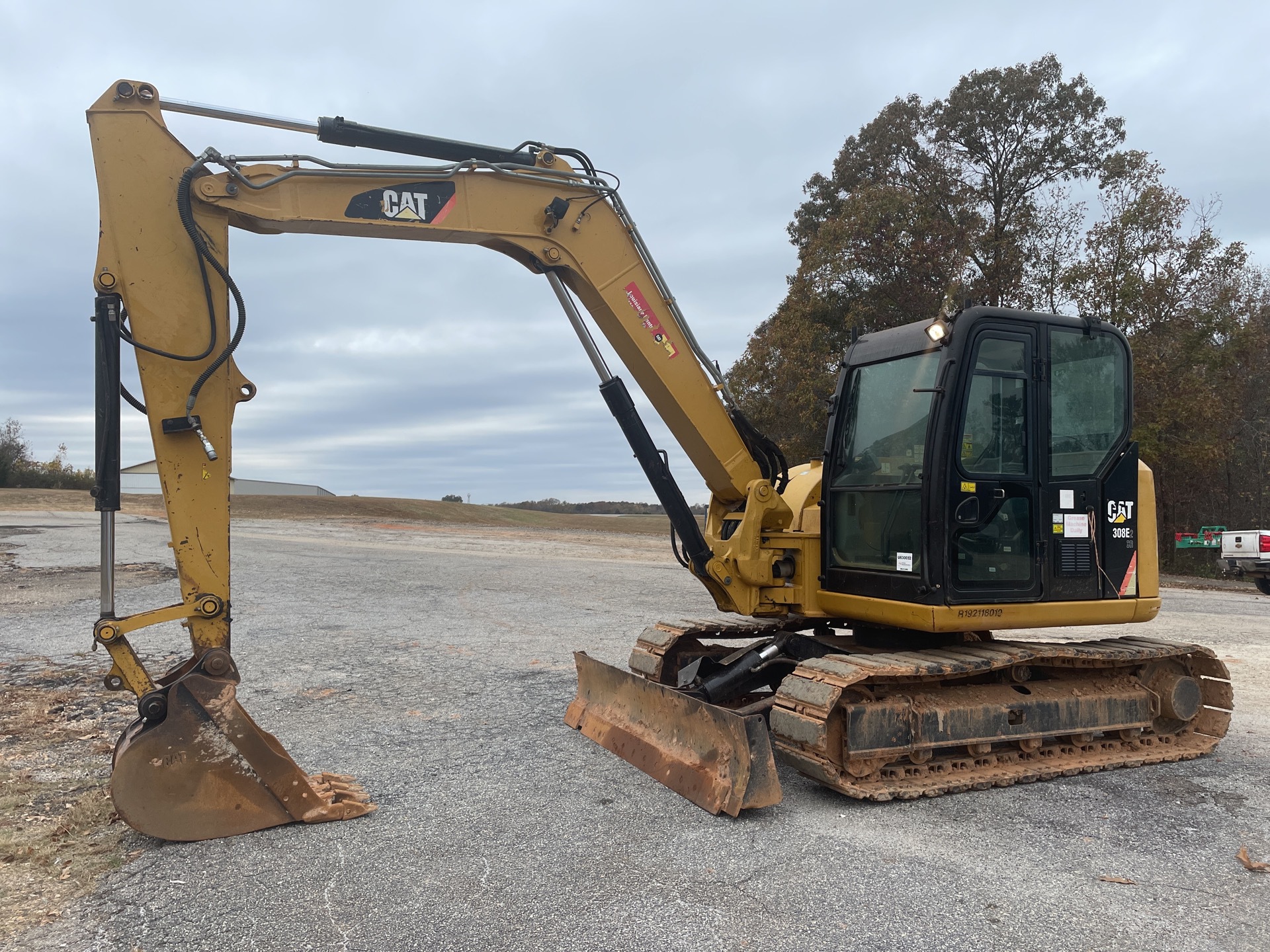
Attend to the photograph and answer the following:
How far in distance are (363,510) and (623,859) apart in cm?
4136

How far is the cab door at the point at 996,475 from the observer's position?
18.7ft

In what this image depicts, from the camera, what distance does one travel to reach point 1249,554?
2072 centimetres

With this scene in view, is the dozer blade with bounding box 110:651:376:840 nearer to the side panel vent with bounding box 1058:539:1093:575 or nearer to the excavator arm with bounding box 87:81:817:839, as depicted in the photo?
the excavator arm with bounding box 87:81:817:839

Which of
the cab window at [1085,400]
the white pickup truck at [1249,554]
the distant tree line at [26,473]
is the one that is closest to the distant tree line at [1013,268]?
the white pickup truck at [1249,554]

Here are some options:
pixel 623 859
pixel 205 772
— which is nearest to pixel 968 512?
pixel 623 859

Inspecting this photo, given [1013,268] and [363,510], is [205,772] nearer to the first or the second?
[1013,268]

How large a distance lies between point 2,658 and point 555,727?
6.47 metres

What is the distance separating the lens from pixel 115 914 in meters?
3.77

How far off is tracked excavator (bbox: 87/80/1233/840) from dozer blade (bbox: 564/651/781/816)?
2cm

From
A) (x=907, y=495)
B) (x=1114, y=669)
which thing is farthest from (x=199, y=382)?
(x=1114, y=669)

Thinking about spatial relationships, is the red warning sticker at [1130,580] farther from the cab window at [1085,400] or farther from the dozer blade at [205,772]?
the dozer blade at [205,772]

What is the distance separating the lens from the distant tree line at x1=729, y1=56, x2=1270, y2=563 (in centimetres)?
2250

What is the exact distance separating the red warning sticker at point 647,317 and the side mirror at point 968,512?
7.14 ft

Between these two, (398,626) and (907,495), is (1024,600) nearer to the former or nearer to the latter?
(907,495)
